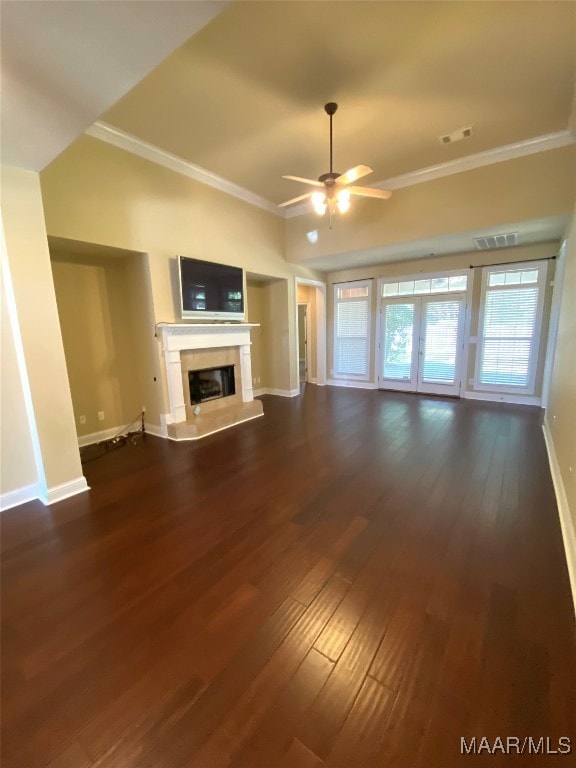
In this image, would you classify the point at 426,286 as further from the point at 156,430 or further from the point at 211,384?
the point at 156,430

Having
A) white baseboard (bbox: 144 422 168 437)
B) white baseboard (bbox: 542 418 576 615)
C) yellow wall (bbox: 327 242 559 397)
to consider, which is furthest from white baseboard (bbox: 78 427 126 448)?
white baseboard (bbox: 542 418 576 615)

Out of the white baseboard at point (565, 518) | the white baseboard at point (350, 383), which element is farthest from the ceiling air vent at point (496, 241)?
the white baseboard at point (350, 383)

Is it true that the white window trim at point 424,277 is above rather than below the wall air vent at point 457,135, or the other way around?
below

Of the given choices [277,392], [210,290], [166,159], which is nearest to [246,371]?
[210,290]

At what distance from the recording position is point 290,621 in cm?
156

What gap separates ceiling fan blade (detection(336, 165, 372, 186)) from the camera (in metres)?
2.84

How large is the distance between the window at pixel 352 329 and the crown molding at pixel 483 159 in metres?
2.24

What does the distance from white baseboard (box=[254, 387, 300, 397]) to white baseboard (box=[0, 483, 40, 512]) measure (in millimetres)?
4167

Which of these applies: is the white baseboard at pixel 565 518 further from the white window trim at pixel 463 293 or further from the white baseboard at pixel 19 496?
the white baseboard at pixel 19 496

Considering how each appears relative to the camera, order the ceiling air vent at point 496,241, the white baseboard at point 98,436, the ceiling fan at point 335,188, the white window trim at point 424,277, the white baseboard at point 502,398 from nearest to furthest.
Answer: the ceiling fan at point 335,188
the white baseboard at point 98,436
the ceiling air vent at point 496,241
the white baseboard at point 502,398
the white window trim at point 424,277

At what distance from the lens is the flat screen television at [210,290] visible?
13.5 feet

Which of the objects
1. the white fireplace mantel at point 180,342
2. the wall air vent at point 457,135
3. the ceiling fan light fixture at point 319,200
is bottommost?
the white fireplace mantel at point 180,342

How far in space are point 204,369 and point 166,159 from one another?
8.98 ft

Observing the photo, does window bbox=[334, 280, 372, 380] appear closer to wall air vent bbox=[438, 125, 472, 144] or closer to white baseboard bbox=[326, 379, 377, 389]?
white baseboard bbox=[326, 379, 377, 389]
